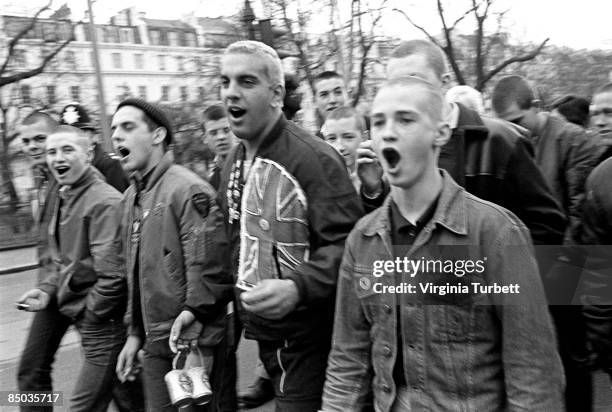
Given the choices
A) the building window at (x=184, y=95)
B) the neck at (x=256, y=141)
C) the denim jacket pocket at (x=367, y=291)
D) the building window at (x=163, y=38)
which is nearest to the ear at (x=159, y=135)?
the neck at (x=256, y=141)

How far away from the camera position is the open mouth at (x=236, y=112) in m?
2.84

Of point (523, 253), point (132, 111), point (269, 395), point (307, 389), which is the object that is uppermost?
point (132, 111)

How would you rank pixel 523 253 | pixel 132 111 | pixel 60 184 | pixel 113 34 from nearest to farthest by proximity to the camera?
pixel 523 253
pixel 132 111
pixel 60 184
pixel 113 34

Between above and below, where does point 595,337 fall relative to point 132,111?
below

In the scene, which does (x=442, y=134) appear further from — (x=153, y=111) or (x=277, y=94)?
(x=153, y=111)

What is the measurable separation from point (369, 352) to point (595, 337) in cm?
113

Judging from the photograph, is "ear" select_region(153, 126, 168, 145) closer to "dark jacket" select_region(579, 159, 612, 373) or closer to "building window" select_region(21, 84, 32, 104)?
"dark jacket" select_region(579, 159, 612, 373)

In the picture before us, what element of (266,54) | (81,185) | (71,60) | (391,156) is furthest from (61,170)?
(71,60)

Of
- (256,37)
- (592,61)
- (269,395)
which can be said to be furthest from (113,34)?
(269,395)

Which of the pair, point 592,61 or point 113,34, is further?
point 113,34

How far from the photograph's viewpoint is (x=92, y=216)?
13.0ft

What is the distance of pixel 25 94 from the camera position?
89.0 ft

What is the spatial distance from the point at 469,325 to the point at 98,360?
8.73 feet

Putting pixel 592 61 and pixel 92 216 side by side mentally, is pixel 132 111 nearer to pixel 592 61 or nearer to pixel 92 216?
pixel 92 216
